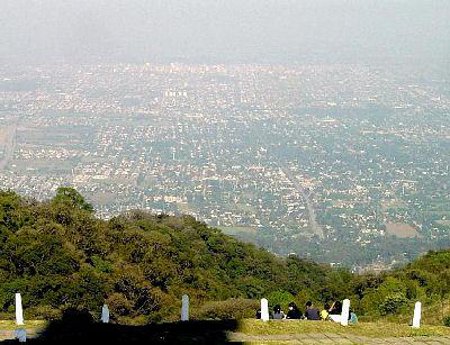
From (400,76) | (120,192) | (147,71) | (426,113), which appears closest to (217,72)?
(147,71)

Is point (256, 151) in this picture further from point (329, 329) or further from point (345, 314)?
point (329, 329)

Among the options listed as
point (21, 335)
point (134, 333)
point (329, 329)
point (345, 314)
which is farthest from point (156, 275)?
point (21, 335)

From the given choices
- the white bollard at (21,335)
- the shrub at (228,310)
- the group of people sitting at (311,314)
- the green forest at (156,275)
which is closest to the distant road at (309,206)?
the green forest at (156,275)

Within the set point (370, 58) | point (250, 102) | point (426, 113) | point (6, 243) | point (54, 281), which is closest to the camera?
point (54, 281)

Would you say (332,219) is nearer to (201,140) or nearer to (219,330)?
(201,140)

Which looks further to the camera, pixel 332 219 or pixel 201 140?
pixel 201 140

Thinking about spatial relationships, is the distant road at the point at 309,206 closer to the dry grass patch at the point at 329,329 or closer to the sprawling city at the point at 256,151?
the sprawling city at the point at 256,151

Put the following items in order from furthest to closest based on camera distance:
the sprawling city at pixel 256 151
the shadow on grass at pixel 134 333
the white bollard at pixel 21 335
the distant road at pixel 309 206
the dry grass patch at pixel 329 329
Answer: the sprawling city at pixel 256 151 → the distant road at pixel 309 206 → the dry grass patch at pixel 329 329 → the shadow on grass at pixel 134 333 → the white bollard at pixel 21 335
